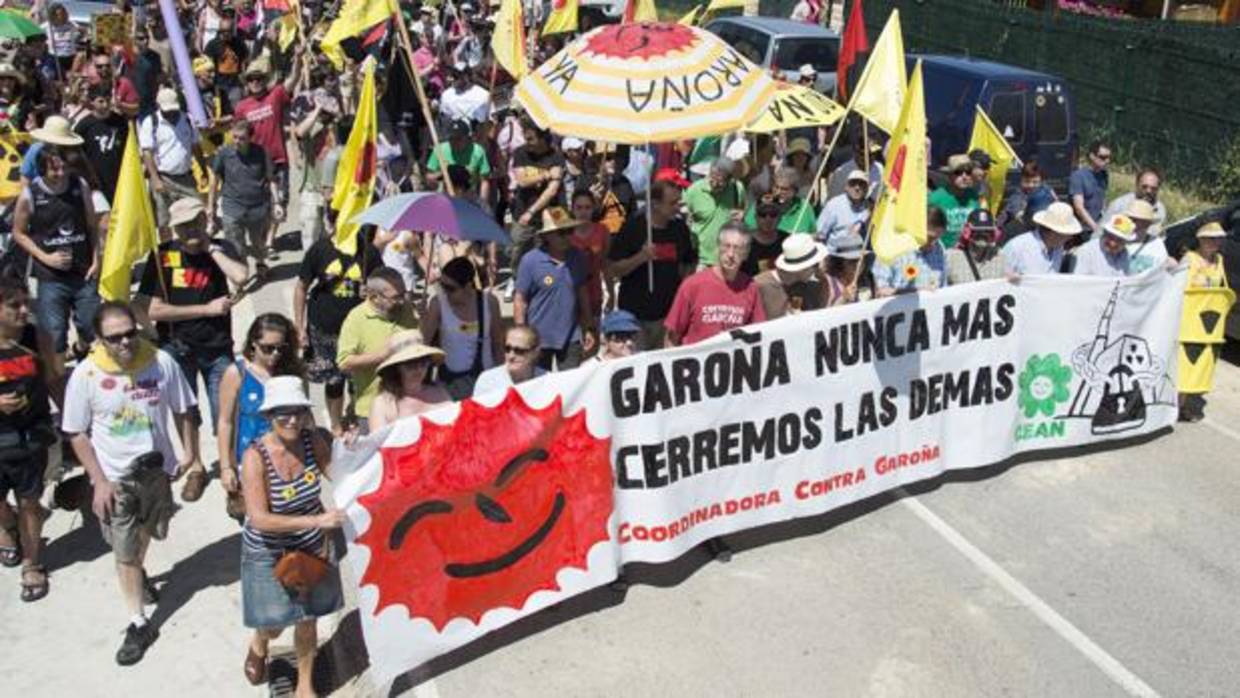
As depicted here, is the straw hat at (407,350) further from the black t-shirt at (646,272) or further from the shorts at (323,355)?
the black t-shirt at (646,272)

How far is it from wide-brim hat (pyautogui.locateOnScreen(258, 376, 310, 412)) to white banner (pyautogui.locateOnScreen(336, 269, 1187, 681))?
0.37m

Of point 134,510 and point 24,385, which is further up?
point 24,385

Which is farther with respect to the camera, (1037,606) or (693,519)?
(693,519)

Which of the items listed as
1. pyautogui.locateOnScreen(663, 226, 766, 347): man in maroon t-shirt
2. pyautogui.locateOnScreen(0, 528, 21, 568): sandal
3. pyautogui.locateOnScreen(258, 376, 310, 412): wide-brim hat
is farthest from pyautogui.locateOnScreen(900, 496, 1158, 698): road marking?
pyautogui.locateOnScreen(0, 528, 21, 568): sandal

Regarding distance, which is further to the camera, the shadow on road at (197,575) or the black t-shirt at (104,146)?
the black t-shirt at (104,146)

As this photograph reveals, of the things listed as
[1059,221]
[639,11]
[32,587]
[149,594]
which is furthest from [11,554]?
[639,11]

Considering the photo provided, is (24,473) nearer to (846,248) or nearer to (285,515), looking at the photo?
(285,515)

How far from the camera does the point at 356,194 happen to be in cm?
695

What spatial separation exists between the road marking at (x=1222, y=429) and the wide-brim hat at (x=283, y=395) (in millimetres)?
6797

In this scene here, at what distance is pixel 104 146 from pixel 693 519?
634 cm

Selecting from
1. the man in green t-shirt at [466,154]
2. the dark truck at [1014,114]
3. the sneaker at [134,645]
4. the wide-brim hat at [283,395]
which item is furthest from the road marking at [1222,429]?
the sneaker at [134,645]

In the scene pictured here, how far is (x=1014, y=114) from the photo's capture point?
41.6 ft

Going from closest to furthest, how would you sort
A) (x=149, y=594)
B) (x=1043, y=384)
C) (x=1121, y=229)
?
(x=149, y=594) → (x=1043, y=384) → (x=1121, y=229)

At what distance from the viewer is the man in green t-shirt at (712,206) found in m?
8.89
